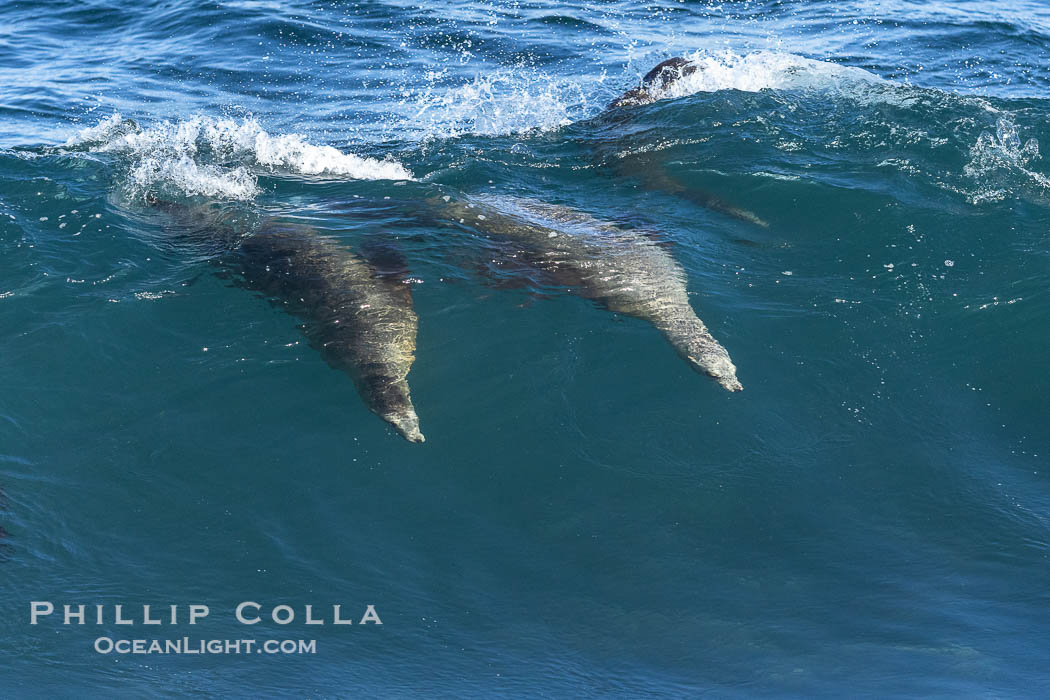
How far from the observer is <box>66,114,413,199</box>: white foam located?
12242 mm

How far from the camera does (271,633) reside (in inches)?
277

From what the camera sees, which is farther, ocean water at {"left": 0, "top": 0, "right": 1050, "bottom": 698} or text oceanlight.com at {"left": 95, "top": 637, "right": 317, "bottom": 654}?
ocean water at {"left": 0, "top": 0, "right": 1050, "bottom": 698}

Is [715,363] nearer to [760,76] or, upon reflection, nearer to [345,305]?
[345,305]

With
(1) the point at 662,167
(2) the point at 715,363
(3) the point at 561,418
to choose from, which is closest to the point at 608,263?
(2) the point at 715,363

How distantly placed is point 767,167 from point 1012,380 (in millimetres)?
4464

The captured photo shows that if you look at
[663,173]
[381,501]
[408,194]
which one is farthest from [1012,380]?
[408,194]

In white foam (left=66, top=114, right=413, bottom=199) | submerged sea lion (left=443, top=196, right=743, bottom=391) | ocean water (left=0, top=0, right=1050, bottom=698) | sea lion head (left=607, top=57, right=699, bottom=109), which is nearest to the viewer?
ocean water (left=0, top=0, right=1050, bottom=698)

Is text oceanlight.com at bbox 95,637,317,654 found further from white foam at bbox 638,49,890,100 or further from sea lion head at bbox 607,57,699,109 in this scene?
white foam at bbox 638,49,890,100

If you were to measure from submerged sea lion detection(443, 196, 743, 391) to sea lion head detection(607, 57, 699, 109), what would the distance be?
3.88m

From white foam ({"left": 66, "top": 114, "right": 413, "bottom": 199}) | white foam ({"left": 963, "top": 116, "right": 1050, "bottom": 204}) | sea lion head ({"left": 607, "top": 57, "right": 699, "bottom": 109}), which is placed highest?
sea lion head ({"left": 607, "top": 57, "right": 699, "bottom": 109})

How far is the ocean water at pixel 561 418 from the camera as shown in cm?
698

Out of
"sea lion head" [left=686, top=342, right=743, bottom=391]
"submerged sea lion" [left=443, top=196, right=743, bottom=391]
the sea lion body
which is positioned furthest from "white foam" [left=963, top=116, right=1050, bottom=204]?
the sea lion body

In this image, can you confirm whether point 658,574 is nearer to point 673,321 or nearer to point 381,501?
point 381,501

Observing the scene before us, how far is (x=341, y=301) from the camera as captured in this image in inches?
389
